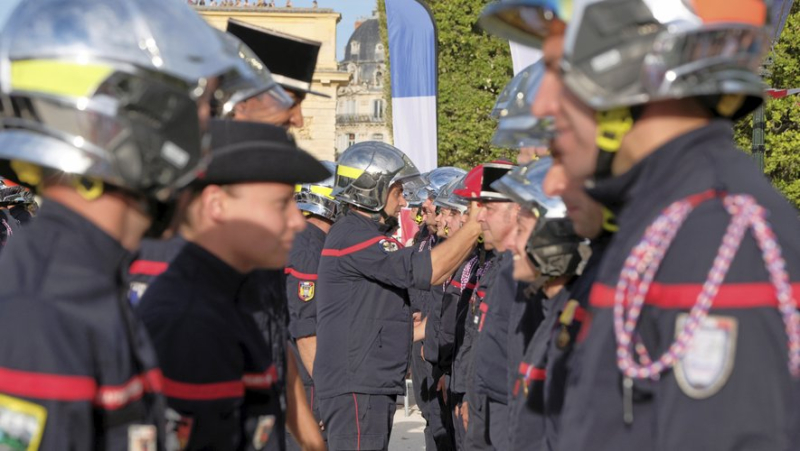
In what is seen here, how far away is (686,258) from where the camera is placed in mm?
2223

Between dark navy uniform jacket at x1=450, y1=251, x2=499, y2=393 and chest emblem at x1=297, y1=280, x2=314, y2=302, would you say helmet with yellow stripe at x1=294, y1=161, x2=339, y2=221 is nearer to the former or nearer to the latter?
chest emblem at x1=297, y1=280, x2=314, y2=302

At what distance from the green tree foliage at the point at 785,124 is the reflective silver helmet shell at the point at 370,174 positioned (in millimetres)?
12071

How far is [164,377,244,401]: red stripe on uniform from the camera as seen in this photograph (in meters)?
2.93

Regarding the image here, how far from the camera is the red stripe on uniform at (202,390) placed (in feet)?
9.61

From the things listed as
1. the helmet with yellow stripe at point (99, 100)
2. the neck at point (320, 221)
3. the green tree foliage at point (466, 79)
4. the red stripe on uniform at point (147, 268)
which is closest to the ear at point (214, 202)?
the red stripe on uniform at point (147, 268)

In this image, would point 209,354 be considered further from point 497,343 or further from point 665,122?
point 497,343

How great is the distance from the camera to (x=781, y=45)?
725 inches

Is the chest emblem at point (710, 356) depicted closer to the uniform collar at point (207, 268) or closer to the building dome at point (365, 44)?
the uniform collar at point (207, 268)

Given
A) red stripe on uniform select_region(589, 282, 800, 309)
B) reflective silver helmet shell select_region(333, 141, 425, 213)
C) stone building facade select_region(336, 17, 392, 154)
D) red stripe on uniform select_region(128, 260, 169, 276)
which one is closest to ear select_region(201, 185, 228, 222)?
red stripe on uniform select_region(128, 260, 169, 276)

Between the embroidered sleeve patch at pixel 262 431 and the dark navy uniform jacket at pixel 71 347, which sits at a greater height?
the dark navy uniform jacket at pixel 71 347

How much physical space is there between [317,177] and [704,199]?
1.44 metres

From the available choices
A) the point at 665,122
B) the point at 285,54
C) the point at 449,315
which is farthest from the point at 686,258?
the point at 449,315

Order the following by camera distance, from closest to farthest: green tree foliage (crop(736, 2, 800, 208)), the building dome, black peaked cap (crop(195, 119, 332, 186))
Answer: black peaked cap (crop(195, 119, 332, 186)) < green tree foliage (crop(736, 2, 800, 208)) < the building dome

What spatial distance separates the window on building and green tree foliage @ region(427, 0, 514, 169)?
75303 millimetres
